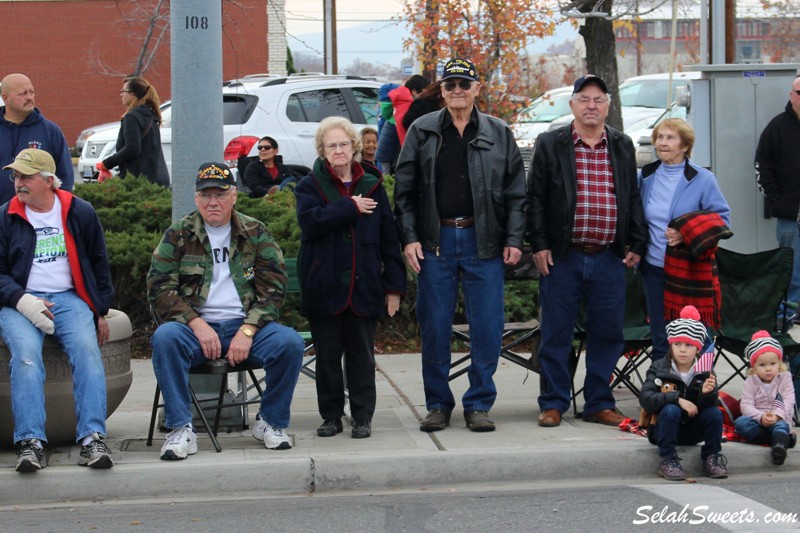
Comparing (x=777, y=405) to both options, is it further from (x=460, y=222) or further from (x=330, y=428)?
(x=330, y=428)

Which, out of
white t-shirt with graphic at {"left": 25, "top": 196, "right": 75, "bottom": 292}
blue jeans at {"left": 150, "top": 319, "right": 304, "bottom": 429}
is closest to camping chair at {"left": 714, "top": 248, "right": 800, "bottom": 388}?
blue jeans at {"left": 150, "top": 319, "right": 304, "bottom": 429}

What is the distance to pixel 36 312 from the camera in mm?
6395

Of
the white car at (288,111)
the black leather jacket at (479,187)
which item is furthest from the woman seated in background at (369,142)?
the black leather jacket at (479,187)

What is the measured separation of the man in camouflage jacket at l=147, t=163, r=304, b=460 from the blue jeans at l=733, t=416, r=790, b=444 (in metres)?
2.63

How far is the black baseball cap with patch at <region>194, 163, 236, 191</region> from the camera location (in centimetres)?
668

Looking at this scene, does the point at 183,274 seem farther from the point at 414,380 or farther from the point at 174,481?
the point at 414,380

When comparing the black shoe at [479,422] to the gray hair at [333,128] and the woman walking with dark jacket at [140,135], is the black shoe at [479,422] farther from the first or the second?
the woman walking with dark jacket at [140,135]

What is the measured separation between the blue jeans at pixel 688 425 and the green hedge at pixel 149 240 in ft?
12.1

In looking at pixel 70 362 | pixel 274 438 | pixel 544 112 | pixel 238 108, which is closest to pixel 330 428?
pixel 274 438

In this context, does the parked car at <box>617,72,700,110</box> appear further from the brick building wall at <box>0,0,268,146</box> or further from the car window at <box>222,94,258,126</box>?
the brick building wall at <box>0,0,268,146</box>

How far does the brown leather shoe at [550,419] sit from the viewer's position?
7.28m

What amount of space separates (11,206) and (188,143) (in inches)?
45.7

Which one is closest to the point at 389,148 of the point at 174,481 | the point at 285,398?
the point at 285,398

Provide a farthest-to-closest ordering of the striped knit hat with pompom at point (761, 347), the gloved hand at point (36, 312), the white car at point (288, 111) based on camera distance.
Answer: the white car at point (288, 111) → the striped knit hat with pompom at point (761, 347) → the gloved hand at point (36, 312)
